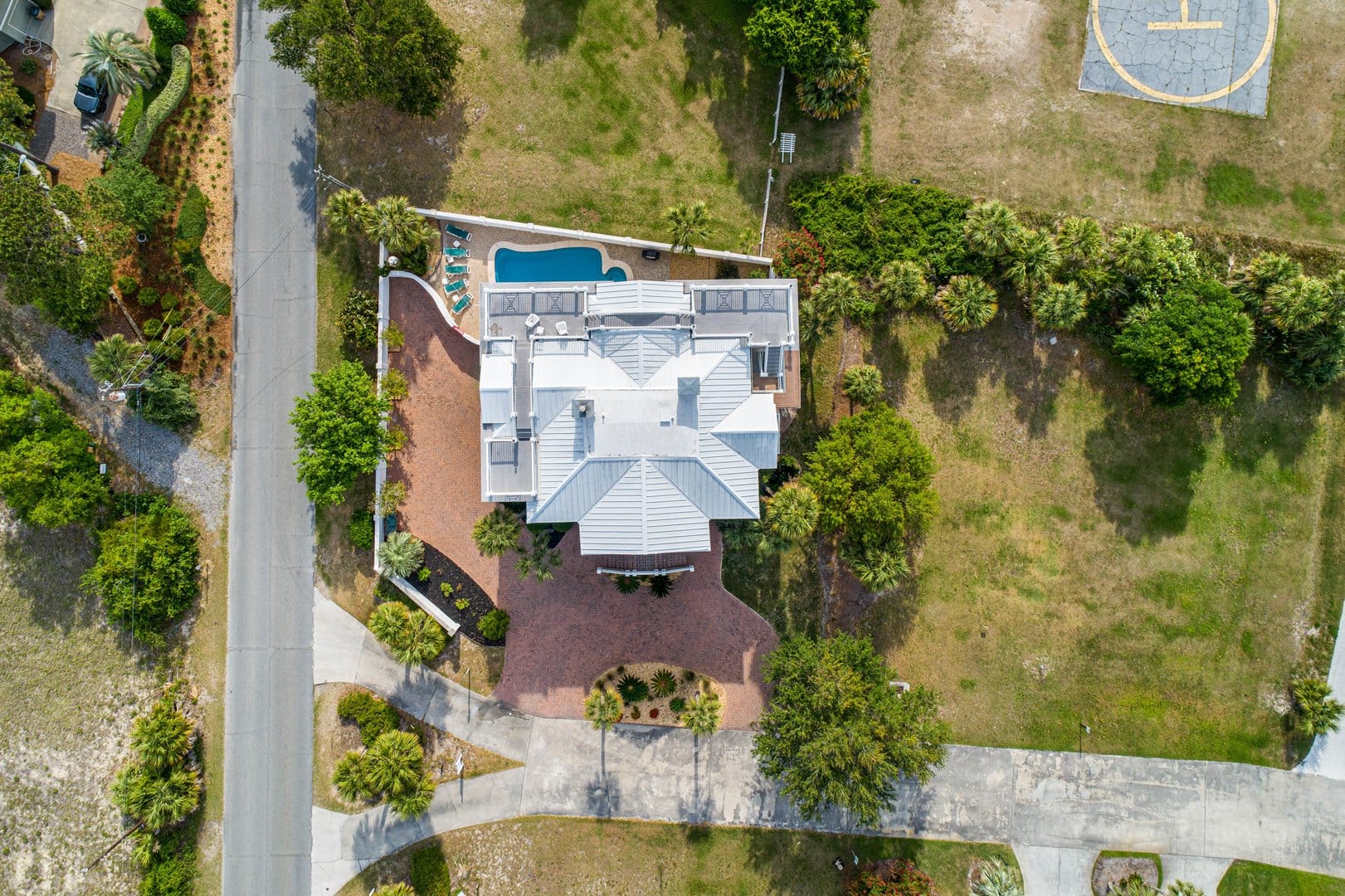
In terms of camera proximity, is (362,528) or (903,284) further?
(362,528)

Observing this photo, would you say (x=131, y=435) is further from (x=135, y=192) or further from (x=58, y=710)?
(x=58, y=710)

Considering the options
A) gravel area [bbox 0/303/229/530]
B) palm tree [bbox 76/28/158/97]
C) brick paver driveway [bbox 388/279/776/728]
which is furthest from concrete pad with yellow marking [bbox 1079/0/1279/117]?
gravel area [bbox 0/303/229/530]

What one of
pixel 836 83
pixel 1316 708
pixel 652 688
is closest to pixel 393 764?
pixel 652 688

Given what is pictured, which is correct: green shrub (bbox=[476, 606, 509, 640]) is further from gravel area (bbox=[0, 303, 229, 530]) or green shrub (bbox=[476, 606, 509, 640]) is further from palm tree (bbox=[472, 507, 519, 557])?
gravel area (bbox=[0, 303, 229, 530])

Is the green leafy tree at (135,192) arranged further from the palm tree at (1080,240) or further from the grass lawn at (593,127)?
the palm tree at (1080,240)

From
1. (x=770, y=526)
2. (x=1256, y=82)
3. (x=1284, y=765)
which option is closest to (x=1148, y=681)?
(x=1284, y=765)

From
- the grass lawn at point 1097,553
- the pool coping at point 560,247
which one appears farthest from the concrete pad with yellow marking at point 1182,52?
the pool coping at point 560,247

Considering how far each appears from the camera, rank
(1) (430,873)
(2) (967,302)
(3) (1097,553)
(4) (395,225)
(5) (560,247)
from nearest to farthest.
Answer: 1. (4) (395,225)
2. (2) (967,302)
3. (1) (430,873)
4. (5) (560,247)
5. (3) (1097,553)
